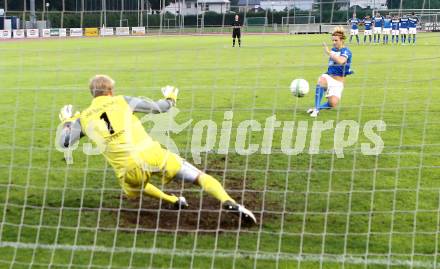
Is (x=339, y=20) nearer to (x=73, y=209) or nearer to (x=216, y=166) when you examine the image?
(x=216, y=166)

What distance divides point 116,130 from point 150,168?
1.52 feet

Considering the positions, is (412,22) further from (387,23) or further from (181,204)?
(181,204)

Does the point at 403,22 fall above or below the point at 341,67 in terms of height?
above

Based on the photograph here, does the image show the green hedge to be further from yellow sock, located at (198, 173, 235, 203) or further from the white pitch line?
the white pitch line

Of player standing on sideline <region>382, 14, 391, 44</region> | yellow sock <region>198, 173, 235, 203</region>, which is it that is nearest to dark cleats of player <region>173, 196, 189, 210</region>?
yellow sock <region>198, 173, 235, 203</region>

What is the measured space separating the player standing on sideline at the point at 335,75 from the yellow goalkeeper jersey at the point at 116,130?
6.22 meters

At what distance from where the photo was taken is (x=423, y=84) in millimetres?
16703

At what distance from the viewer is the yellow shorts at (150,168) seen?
5.93 m

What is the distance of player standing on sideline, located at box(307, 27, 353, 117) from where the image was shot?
1157 cm

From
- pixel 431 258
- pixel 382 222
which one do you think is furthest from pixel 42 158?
pixel 431 258

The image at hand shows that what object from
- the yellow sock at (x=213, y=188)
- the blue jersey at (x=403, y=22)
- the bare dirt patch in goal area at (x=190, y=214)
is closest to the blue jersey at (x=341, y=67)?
the bare dirt patch in goal area at (x=190, y=214)

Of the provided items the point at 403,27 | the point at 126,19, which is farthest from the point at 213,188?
the point at 126,19

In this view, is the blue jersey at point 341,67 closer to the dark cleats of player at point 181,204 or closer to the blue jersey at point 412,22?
the dark cleats of player at point 181,204

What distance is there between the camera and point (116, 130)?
5.93 metres
